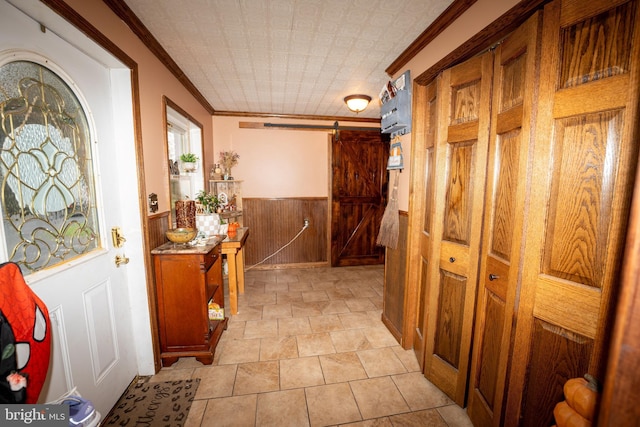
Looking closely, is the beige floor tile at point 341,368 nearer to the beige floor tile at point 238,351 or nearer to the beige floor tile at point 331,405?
the beige floor tile at point 331,405

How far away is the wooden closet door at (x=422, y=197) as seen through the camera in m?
1.97

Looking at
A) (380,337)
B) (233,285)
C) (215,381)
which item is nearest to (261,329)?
(233,285)

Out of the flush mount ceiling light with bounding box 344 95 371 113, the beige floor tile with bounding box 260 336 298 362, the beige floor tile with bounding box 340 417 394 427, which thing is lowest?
the beige floor tile with bounding box 260 336 298 362

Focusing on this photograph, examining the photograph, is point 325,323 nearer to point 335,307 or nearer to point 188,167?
point 335,307

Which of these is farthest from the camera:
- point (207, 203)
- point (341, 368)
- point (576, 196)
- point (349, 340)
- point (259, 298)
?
point (259, 298)

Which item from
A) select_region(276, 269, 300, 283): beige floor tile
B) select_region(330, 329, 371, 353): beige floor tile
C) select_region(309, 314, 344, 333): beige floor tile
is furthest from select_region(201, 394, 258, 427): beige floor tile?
select_region(276, 269, 300, 283): beige floor tile

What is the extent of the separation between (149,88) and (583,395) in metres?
3.03

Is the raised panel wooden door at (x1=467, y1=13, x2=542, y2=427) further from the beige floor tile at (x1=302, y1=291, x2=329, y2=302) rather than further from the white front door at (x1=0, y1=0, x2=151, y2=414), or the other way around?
the white front door at (x1=0, y1=0, x2=151, y2=414)

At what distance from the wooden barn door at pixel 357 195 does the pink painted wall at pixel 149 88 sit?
8.84ft

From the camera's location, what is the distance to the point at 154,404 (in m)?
1.73

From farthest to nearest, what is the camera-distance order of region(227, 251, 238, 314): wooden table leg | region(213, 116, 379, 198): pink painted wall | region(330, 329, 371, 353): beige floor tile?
region(213, 116, 379, 198): pink painted wall < region(227, 251, 238, 314): wooden table leg < region(330, 329, 371, 353): beige floor tile

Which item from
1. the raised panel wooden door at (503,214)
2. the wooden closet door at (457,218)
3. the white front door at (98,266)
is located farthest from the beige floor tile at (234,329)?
the raised panel wooden door at (503,214)

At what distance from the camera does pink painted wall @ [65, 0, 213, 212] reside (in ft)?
4.90

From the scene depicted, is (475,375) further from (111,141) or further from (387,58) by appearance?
(111,141)
